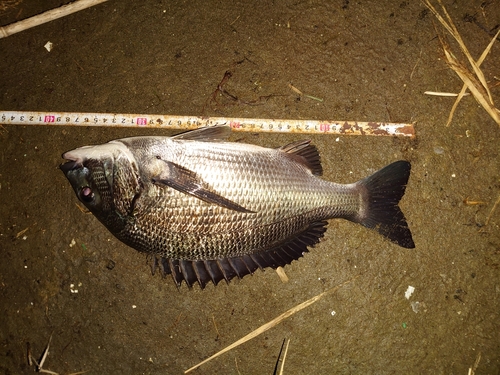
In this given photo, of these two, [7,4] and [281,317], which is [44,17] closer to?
[7,4]

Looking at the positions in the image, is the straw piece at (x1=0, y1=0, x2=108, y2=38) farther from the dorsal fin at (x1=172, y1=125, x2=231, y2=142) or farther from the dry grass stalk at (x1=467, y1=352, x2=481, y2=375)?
the dry grass stalk at (x1=467, y1=352, x2=481, y2=375)

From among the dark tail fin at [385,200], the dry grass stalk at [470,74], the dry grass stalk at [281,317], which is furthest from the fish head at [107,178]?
the dry grass stalk at [470,74]

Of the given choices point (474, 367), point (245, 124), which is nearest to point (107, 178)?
point (245, 124)

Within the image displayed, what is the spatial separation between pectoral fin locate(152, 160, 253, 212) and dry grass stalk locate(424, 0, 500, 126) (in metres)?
2.26

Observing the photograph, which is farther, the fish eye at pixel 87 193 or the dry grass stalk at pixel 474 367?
the dry grass stalk at pixel 474 367

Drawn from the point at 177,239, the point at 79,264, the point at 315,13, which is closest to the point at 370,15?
the point at 315,13

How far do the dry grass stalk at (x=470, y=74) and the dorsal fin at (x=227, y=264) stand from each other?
6.30 feet

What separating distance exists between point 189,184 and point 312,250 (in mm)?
1381

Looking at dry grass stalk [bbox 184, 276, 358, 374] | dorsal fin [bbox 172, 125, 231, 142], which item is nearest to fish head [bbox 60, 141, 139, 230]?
dorsal fin [bbox 172, 125, 231, 142]

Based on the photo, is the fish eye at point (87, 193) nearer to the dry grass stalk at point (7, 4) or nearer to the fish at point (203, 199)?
the fish at point (203, 199)

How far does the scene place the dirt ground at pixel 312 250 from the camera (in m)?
3.19

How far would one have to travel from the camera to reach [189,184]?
8.28 feet

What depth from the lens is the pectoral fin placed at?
8.18ft

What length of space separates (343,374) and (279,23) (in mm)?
3337
